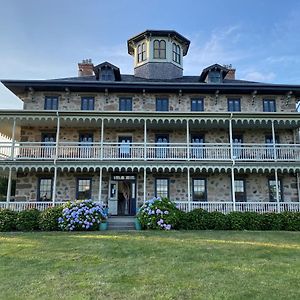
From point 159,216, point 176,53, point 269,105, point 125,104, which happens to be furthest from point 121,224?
point 176,53

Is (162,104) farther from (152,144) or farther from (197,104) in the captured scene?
(152,144)

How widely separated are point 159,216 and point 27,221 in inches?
231

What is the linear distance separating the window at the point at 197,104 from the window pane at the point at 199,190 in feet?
14.8

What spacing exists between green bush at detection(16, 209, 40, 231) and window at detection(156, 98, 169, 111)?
9653 mm

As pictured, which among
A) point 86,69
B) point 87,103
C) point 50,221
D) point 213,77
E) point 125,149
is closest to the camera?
point 50,221

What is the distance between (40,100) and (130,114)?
6.16 m

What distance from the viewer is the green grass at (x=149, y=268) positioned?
548 centimetres

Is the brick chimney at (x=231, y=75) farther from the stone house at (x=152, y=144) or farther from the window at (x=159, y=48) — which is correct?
the window at (x=159, y=48)

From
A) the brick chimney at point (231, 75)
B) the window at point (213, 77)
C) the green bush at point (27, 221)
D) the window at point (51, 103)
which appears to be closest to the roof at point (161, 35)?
the brick chimney at point (231, 75)

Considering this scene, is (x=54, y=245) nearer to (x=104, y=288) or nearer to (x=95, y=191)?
(x=104, y=288)

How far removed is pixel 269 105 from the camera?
20.1m

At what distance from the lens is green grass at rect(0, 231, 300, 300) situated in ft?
18.0

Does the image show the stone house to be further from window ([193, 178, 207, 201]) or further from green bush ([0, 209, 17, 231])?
green bush ([0, 209, 17, 231])

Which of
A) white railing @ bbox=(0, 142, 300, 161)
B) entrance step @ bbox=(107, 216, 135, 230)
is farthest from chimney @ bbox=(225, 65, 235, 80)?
entrance step @ bbox=(107, 216, 135, 230)
